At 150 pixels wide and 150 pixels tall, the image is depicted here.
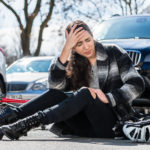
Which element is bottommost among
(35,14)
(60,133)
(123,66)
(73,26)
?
(35,14)

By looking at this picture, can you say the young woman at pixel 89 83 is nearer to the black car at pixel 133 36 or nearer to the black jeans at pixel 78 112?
the black jeans at pixel 78 112

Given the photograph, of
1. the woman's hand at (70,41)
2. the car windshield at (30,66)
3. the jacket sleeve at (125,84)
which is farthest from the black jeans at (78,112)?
the car windshield at (30,66)

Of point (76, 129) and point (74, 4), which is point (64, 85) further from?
point (74, 4)

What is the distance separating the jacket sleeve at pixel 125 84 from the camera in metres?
5.30

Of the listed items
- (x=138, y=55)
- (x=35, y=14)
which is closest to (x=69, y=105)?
(x=138, y=55)

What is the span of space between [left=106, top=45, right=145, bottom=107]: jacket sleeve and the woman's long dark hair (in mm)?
320

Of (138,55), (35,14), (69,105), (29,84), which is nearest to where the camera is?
(69,105)

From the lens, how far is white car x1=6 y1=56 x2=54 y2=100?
1133 centimetres

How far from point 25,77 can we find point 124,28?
3.32 metres

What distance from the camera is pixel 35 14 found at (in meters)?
26.1

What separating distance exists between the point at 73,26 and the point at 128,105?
97 centimetres

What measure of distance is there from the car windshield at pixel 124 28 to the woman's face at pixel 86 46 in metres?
3.40

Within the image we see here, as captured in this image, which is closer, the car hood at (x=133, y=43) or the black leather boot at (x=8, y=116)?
the black leather boot at (x=8, y=116)

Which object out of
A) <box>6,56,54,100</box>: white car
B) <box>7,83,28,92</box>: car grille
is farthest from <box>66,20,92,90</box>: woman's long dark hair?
<box>7,83,28,92</box>: car grille
